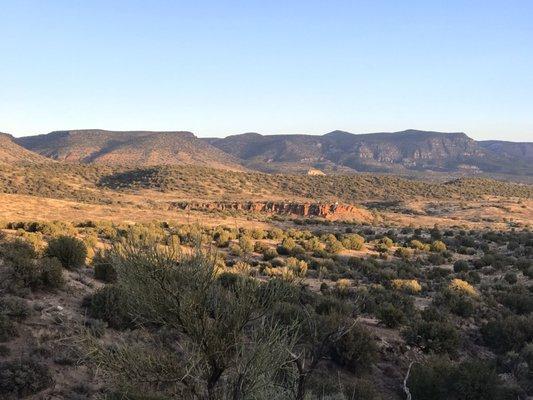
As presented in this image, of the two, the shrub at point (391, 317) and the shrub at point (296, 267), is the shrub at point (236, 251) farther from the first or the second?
the shrub at point (391, 317)

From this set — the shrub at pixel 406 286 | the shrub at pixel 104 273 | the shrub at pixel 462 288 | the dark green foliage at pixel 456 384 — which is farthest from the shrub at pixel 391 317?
the shrub at pixel 104 273

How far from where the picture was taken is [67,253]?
14094mm

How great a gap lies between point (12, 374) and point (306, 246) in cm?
2050

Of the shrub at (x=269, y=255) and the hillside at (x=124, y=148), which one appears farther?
the hillside at (x=124, y=148)

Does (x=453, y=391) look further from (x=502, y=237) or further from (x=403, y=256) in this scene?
(x=502, y=237)

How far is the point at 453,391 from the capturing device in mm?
9742

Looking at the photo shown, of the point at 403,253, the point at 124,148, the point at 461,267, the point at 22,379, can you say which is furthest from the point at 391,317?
the point at 124,148

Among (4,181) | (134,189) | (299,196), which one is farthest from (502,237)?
(4,181)

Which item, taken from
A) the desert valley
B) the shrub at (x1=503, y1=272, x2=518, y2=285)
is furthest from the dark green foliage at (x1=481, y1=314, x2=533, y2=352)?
the shrub at (x1=503, y1=272, x2=518, y2=285)

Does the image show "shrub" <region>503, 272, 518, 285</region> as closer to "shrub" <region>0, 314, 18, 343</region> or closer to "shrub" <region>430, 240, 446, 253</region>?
"shrub" <region>430, 240, 446, 253</region>

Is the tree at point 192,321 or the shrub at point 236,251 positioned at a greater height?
the tree at point 192,321

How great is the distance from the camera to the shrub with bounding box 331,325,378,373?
36.2 ft

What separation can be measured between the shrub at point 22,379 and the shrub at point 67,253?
6515 mm

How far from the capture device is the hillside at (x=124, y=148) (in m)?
136
